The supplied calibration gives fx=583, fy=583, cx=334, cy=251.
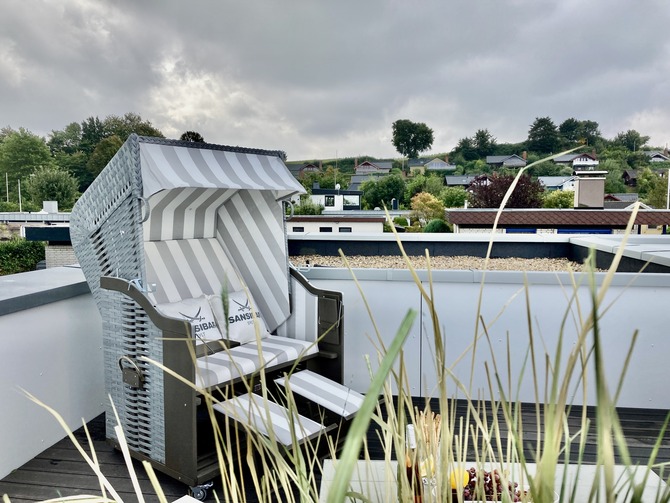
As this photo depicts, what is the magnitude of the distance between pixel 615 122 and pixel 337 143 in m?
33.5

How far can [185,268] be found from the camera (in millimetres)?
3715

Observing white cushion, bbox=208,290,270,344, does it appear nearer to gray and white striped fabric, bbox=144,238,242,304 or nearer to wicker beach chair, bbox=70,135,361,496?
wicker beach chair, bbox=70,135,361,496

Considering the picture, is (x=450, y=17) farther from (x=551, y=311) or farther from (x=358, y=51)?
(x=551, y=311)

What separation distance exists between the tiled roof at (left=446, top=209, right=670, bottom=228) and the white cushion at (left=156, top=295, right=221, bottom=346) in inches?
436

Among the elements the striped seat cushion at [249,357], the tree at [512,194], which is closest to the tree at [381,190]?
the tree at [512,194]

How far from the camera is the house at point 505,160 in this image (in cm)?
6600

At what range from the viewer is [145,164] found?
9.26 feet

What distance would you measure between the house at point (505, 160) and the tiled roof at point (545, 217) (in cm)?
5063

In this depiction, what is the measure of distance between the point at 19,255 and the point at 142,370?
26.0 metres

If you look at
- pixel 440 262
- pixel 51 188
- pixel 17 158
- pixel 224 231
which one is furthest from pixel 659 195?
pixel 17 158

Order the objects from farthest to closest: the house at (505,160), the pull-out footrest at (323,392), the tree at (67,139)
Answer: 1. the house at (505,160)
2. the tree at (67,139)
3. the pull-out footrest at (323,392)

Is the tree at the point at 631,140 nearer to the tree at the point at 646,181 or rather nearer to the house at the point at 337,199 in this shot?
the tree at the point at 646,181

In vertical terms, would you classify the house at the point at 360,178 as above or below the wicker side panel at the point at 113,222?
above

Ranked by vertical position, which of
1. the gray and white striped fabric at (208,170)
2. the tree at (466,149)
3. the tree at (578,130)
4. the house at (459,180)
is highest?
the tree at (578,130)
